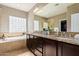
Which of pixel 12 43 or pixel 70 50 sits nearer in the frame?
pixel 70 50

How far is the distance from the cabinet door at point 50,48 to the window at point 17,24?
57 cm

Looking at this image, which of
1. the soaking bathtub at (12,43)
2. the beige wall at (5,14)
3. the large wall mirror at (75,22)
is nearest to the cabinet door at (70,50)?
the large wall mirror at (75,22)

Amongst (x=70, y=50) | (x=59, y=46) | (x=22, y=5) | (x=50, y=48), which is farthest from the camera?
(x=22, y=5)

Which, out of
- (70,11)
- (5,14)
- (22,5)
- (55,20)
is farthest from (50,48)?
(5,14)

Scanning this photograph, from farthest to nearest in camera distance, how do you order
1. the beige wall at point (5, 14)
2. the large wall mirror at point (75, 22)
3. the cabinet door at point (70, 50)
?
the beige wall at point (5, 14), the large wall mirror at point (75, 22), the cabinet door at point (70, 50)

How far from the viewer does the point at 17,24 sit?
185 centimetres

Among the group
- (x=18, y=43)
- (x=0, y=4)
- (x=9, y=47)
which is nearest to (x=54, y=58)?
(x=18, y=43)

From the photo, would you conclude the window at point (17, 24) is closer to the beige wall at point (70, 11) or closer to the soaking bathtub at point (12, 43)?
the soaking bathtub at point (12, 43)

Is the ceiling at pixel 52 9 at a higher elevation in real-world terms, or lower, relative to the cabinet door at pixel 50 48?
higher

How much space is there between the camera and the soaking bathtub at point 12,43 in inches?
70.3

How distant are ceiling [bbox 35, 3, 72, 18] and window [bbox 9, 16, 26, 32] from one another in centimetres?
38

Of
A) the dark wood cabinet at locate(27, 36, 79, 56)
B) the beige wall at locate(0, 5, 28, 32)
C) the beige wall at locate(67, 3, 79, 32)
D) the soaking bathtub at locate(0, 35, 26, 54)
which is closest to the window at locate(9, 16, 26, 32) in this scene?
the beige wall at locate(0, 5, 28, 32)

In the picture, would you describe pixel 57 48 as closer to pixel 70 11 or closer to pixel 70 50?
pixel 70 50

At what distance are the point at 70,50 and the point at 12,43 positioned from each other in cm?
111
